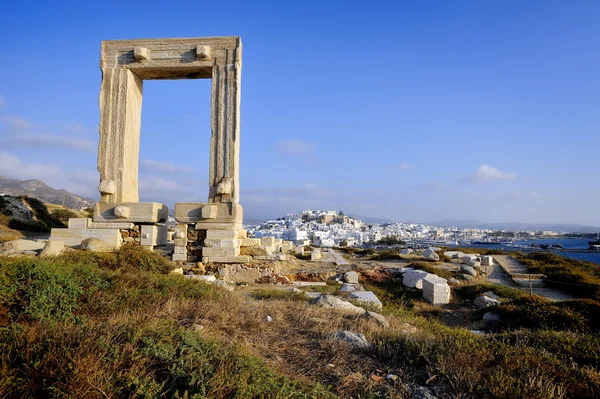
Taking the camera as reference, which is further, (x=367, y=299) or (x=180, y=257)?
(x=180, y=257)

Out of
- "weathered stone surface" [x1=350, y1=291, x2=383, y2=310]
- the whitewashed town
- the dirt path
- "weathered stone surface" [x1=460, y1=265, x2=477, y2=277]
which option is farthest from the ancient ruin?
the dirt path

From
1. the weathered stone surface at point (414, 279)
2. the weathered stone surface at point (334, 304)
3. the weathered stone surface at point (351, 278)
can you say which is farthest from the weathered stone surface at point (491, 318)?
the weathered stone surface at point (351, 278)

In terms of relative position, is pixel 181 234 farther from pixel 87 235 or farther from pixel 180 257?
pixel 87 235

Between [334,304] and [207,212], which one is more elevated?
[207,212]

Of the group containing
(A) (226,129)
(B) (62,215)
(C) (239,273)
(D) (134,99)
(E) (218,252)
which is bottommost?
(C) (239,273)

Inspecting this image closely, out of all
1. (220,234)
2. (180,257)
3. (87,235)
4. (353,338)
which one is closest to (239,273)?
(220,234)
